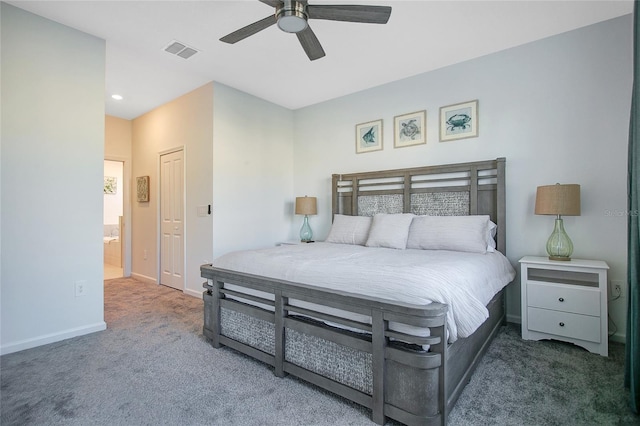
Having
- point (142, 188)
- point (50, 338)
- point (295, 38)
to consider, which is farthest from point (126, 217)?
point (295, 38)

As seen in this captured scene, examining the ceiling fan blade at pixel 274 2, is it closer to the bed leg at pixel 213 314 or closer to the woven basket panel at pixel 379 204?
the bed leg at pixel 213 314

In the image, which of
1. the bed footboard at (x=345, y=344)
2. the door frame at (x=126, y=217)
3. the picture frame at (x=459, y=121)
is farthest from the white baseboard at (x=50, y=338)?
the picture frame at (x=459, y=121)

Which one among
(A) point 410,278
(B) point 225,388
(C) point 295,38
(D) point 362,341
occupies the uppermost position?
(C) point 295,38

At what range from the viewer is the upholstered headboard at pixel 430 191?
309cm

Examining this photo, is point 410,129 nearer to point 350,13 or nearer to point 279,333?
point 350,13

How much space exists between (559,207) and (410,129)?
5.86ft

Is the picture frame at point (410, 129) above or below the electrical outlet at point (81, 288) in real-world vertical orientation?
above

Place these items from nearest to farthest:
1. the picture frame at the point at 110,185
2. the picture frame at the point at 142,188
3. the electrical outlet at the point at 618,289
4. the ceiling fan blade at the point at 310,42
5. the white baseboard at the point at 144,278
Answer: the ceiling fan blade at the point at 310,42, the electrical outlet at the point at 618,289, the white baseboard at the point at 144,278, the picture frame at the point at 142,188, the picture frame at the point at 110,185

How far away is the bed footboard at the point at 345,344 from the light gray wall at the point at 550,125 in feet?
7.01

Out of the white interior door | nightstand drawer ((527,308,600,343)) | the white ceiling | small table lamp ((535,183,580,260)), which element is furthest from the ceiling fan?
the white interior door

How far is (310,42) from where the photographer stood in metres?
2.28

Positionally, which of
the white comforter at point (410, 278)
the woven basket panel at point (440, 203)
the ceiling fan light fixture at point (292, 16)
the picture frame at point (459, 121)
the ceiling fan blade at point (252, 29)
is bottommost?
the white comforter at point (410, 278)

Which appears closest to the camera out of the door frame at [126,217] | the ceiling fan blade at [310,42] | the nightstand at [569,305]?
the ceiling fan blade at [310,42]

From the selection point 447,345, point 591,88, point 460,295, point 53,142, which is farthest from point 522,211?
point 53,142
